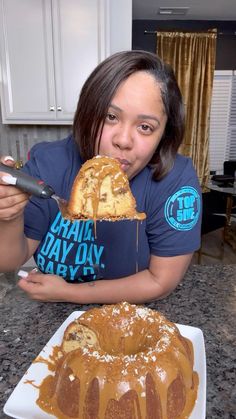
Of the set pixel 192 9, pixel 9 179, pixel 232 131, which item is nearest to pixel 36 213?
pixel 9 179

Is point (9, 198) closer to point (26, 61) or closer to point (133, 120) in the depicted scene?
point (133, 120)

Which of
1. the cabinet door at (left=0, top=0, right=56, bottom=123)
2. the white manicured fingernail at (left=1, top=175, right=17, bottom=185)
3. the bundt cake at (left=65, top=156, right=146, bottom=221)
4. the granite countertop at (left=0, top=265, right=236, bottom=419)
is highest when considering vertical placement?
the cabinet door at (left=0, top=0, right=56, bottom=123)

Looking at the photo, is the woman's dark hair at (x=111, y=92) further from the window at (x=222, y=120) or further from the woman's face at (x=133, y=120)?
the window at (x=222, y=120)

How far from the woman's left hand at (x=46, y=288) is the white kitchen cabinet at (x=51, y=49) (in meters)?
2.12

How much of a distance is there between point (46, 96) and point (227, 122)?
340cm

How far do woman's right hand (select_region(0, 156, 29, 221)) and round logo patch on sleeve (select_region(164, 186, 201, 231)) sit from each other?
17.3 inches

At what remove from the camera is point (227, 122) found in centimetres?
527

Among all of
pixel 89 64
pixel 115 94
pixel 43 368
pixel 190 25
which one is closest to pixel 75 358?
pixel 43 368

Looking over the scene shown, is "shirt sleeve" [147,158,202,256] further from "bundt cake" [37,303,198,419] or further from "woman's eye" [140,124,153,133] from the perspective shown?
"bundt cake" [37,303,198,419]

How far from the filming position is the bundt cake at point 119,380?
1.89 feet

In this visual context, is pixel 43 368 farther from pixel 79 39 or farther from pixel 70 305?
pixel 79 39

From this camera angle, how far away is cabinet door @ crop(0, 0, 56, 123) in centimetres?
257

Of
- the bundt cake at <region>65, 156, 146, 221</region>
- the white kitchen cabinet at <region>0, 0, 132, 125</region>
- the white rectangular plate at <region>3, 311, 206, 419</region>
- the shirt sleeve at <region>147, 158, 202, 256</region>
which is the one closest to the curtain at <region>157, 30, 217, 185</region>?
the white kitchen cabinet at <region>0, 0, 132, 125</region>

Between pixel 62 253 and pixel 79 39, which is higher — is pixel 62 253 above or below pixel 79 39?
below
